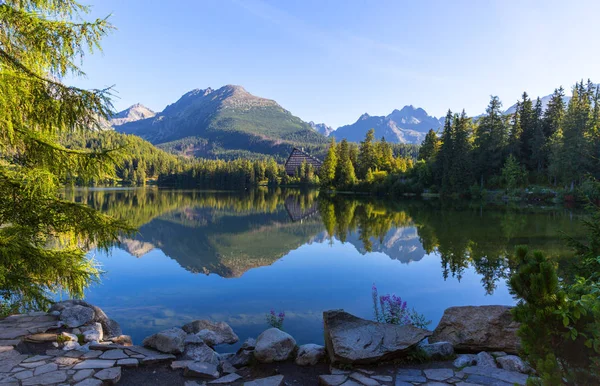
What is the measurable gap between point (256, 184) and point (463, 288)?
106m

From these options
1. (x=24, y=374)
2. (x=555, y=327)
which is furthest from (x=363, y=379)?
(x=24, y=374)

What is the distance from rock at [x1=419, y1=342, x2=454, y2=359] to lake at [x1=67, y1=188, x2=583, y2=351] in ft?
8.52

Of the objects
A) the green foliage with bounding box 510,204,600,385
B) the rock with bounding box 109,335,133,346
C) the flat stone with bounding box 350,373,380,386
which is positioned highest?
the green foliage with bounding box 510,204,600,385

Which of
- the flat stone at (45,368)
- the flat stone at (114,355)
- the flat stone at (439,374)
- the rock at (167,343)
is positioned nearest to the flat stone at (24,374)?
the flat stone at (45,368)

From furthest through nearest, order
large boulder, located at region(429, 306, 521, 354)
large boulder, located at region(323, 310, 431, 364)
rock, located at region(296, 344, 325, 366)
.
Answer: large boulder, located at region(429, 306, 521, 354), rock, located at region(296, 344, 325, 366), large boulder, located at region(323, 310, 431, 364)

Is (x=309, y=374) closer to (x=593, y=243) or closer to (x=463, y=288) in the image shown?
(x=593, y=243)

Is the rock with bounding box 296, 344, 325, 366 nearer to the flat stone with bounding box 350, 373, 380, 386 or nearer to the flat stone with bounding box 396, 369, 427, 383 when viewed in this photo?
the flat stone with bounding box 350, 373, 380, 386

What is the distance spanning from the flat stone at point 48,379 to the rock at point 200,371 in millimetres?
1464

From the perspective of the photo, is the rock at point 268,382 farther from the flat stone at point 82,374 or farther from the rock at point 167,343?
the flat stone at point 82,374

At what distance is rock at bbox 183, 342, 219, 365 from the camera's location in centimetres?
550

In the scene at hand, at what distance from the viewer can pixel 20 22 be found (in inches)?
214

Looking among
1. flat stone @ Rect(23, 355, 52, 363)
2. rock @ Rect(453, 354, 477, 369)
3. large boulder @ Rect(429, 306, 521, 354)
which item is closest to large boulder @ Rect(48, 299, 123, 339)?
flat stone @ Rect(23, 355, 52, 363)

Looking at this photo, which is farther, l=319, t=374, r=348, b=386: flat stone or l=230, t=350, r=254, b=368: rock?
l=230, t=350, r=254, b=368: rock

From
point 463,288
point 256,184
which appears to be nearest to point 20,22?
point 463,288
